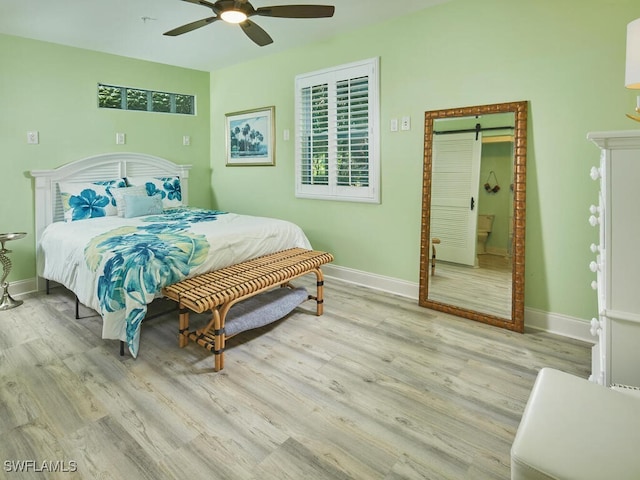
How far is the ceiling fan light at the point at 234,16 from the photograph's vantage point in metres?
2.41

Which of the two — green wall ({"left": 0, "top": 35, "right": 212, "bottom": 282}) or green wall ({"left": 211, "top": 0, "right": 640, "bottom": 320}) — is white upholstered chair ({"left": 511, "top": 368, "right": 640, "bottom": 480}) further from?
green wall ({"left": 0, "top": 35, "right": 212, "bottom": 282})

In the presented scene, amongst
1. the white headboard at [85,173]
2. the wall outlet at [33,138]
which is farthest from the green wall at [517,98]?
the wall outlet at [33,138]

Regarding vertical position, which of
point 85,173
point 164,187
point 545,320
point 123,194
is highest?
point 85,173

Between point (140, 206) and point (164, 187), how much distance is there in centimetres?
61

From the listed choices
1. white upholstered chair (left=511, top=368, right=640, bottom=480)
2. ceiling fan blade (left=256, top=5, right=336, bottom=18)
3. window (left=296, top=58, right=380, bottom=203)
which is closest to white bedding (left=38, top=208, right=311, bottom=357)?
window (left=296, top=58, right=380, bottom=203)

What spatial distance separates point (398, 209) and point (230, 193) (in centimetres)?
255

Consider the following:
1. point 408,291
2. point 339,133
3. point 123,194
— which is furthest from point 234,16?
point 408,291

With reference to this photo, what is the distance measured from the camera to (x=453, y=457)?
1.60 meters

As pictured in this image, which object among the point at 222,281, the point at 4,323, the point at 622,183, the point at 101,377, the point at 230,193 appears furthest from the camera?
the point at 230,193

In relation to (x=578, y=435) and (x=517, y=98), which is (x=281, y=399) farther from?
(x=517, y=98)

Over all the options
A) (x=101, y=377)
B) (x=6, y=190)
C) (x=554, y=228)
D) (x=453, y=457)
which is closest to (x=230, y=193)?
(x=6, y=190)

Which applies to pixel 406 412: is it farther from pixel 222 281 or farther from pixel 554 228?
pixel 554 228

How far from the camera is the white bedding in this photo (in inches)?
92.3

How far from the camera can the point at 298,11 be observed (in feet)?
8.11
